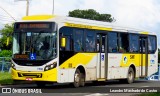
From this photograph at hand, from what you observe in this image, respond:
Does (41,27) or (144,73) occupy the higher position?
(41,27)

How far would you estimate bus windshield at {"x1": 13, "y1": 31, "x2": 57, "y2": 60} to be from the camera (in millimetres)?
22359

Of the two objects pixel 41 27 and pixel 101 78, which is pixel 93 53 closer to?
pixel 101 78

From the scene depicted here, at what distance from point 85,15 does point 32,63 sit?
267 ft

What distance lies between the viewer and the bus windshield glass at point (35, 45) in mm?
22359

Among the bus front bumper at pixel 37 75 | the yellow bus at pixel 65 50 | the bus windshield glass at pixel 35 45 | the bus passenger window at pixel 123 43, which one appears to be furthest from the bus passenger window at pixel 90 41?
the bus passenger window at pixel 123 43

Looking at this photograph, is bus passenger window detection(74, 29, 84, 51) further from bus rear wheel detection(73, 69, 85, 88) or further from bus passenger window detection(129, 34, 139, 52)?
bus passenger window detection(129, 34, 139, 52)

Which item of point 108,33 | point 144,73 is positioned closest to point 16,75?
point 108,33

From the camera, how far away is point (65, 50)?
2288 centimetres

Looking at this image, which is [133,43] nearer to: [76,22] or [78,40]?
[76,22]

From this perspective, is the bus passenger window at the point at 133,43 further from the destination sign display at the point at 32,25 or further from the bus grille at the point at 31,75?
the bus grille at the point at 31,75

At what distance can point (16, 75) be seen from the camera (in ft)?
75.3

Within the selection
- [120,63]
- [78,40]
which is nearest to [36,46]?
[78,40]

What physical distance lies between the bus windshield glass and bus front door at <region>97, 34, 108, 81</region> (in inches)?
157

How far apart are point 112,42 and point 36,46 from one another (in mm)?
5920
